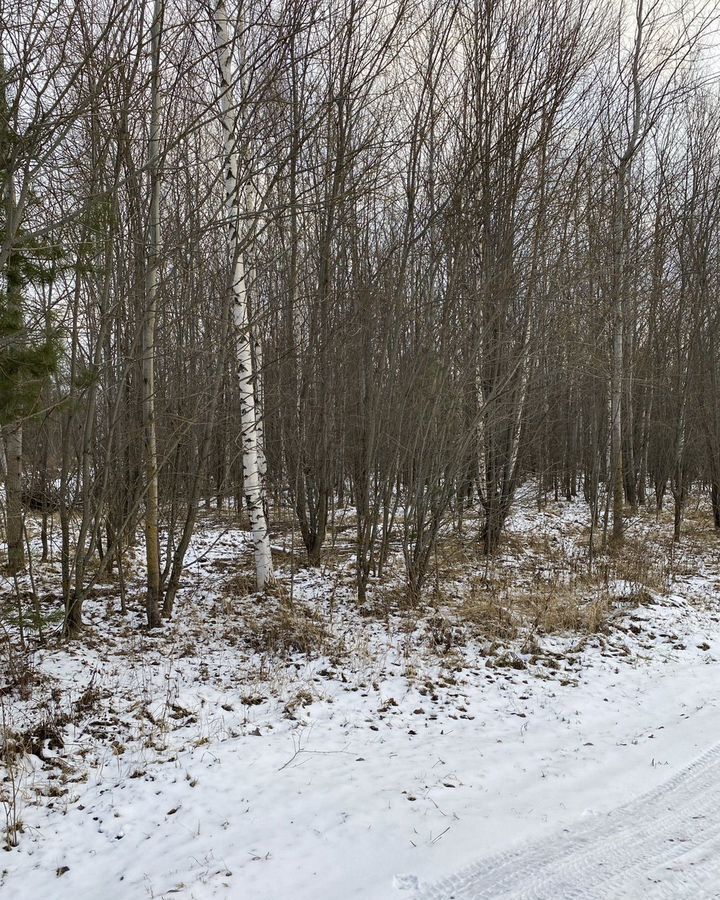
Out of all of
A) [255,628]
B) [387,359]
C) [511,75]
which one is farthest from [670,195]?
[255,628]

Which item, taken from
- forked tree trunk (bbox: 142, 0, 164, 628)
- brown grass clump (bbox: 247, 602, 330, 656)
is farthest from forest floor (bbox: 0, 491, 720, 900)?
forked tree trunk (bbox: 142, 0, 164, 628)

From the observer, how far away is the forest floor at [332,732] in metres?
2.87

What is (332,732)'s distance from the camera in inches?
163

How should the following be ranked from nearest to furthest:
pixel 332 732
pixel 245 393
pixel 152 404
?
pixel 332 732
pixel 152 404
pixel 245 393

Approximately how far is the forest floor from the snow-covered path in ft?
0.17

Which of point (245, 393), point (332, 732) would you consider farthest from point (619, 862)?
point (245, 393)

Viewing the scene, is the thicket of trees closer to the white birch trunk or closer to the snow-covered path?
the white birch trunk

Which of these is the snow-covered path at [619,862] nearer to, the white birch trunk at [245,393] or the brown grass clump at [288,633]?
the brown grass clump at [288,633]

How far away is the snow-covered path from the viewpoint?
2545mm

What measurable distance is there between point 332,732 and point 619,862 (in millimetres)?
2047

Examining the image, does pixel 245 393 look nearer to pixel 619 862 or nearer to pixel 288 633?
pixel 288 633

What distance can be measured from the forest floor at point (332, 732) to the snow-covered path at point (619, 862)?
0.17 ft

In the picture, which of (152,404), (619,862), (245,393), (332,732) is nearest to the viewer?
(619,862)

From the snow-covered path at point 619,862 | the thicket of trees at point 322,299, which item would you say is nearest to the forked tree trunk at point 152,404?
the thicket of trees at point 322,299
